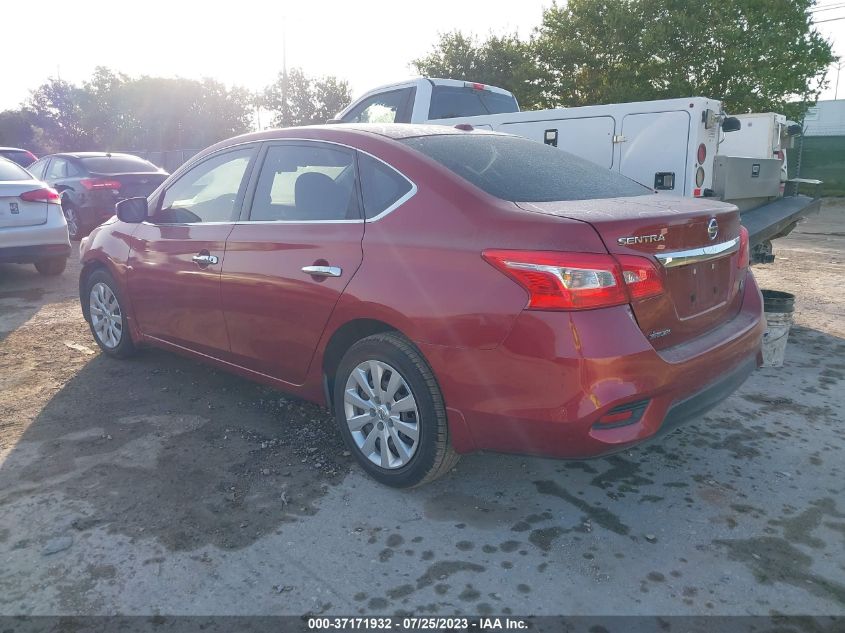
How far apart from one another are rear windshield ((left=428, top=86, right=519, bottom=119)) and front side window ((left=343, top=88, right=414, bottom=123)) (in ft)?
1.09

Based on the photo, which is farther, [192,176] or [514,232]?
[192,176]

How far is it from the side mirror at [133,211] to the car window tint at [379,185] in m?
1.99

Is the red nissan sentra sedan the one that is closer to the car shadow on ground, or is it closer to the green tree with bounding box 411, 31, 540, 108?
the car shadow on ground

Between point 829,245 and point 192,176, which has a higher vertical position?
point 192,176

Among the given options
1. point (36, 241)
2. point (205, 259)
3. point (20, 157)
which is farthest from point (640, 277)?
point (20, 157)

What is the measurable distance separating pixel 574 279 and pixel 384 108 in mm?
6439

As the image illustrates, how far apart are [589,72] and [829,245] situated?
1194 cm

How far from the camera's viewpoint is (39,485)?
3270 millimetres

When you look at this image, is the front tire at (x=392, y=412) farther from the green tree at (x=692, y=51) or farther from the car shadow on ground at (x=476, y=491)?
the green tree at (x=692, y=51)

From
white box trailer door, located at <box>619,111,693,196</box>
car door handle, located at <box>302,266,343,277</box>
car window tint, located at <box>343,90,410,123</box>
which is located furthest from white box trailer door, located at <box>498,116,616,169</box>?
car door handle, located at <box>302,266,343,277</box>

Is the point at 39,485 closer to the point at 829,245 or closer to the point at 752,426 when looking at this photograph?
the point at 752,426

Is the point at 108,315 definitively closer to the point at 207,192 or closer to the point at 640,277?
the point at 207,192

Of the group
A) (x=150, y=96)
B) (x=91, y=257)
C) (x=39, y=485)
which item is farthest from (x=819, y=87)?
(x=150, y=96)

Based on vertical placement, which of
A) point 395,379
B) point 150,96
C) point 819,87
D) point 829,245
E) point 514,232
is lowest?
point 829,245
